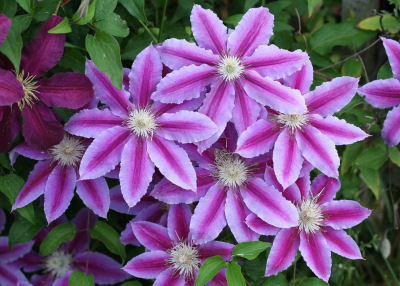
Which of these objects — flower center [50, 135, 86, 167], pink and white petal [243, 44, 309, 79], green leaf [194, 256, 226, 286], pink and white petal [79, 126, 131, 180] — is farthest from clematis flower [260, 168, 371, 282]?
flower center [50, 135, 86, 167]

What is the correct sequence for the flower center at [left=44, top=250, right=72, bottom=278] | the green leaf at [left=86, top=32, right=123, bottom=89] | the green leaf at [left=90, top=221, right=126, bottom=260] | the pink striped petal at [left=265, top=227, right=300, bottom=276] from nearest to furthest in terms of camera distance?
the green leaf at [left=86, top=32, right=123, bottom=89] < the pink striped petal at [left=265, top=227, right=300, bottom=276] < the green leaf at [left=90, top=221, right=126, bottom=260] < the flower center at [left=44, top=250, right=72, bottom=278]

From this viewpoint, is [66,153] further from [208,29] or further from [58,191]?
[208,29]

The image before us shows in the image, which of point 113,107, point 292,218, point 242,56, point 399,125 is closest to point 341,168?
point 399,125

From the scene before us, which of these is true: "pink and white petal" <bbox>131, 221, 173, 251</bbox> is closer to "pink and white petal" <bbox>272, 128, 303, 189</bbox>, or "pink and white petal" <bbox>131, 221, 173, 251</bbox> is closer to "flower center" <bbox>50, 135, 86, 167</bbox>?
"flower center" <bbox>50, 135, 86, 167</bbox>

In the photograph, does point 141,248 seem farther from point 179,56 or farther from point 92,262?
point 179,56

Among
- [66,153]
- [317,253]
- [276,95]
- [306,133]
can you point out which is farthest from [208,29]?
[317,253]

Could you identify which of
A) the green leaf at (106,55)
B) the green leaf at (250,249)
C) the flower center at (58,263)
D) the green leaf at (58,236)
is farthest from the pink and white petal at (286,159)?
the flower center at (58,263)
